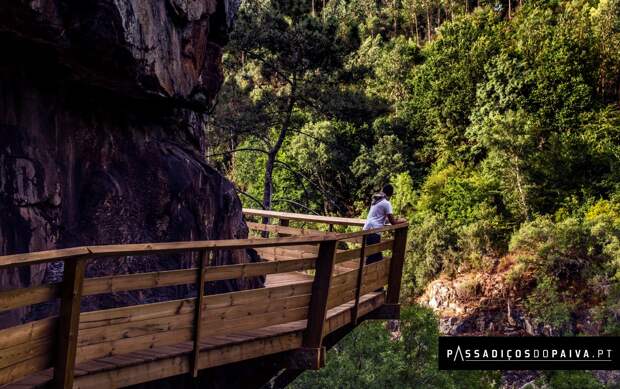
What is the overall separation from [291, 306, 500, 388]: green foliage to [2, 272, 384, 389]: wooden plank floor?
21.2 feet

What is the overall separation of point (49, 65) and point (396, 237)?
424 cm

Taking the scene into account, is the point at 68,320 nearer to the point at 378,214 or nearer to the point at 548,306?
the point at 378,214

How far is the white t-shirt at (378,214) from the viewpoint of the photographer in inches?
327

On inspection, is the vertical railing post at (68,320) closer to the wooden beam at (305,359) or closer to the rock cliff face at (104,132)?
the rock cliff face at (104,132)

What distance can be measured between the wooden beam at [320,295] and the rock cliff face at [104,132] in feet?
6.91

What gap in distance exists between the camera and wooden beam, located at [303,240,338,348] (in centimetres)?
570

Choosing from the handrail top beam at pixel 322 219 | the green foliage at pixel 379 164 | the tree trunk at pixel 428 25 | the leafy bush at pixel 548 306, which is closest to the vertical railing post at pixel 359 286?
the handrail top beam at pixel 322 219

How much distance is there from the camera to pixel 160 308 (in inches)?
173

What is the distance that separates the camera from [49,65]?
6.30m

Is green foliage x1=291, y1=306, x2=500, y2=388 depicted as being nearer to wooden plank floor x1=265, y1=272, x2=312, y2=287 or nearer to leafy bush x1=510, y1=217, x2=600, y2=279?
wooden plank floor x1=265, y1=272, x2=312, y2=287

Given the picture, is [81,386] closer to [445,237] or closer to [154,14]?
[154,14]

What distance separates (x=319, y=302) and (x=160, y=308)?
1791 mm

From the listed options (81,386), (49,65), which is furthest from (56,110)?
(81,386)

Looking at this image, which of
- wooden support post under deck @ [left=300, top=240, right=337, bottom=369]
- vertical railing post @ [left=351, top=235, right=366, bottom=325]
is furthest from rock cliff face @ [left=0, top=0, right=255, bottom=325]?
wooden support post under deck @ [left=300, top=240, right=337, bottom=369]
